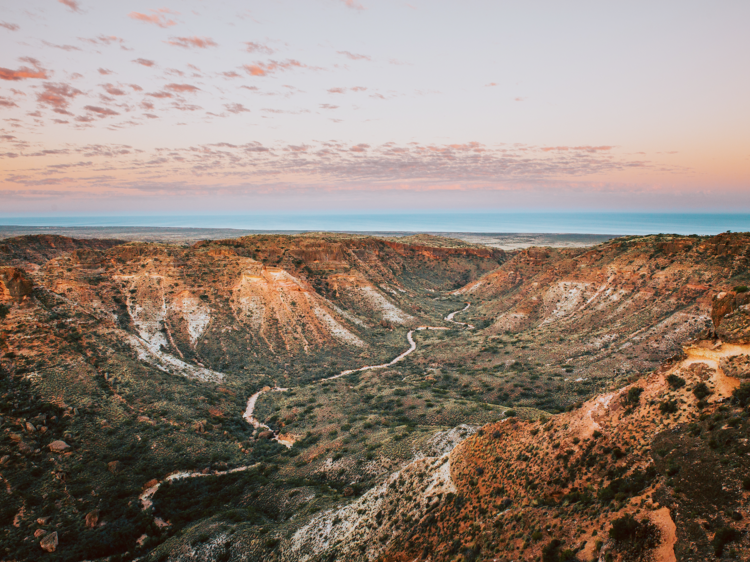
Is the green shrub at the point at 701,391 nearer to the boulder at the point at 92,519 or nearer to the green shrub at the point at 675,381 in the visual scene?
the green shrub at the point at 675,381

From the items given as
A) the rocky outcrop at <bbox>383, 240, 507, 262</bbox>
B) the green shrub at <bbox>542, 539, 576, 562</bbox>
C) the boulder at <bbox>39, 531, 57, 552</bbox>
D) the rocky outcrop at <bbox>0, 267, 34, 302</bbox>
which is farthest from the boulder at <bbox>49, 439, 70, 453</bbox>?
the rocky outcrop at <bbox>383, 240, 507, 262</bbox>

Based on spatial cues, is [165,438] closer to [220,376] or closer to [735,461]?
[220,376]

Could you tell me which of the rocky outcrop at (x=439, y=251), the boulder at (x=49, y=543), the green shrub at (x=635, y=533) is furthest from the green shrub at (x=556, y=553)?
the rocky outcrop at (x=439, y=251)

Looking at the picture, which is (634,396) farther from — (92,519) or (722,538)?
(92,519)

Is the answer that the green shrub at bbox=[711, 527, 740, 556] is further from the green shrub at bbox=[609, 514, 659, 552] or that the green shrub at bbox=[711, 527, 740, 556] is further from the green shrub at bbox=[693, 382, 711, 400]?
the green shrub at bbox=[693, 382, 711, 400]

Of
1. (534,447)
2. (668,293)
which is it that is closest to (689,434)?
(534,447)

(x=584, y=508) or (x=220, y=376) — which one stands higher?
(x=584, y=508)
